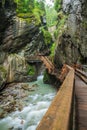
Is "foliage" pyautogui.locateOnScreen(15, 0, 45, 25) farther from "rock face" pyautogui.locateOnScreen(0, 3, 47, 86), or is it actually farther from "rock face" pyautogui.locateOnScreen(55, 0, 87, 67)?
"rock face" pyautogui.locateOnScreen(55, 0, 87, 67)

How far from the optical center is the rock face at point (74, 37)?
14.4 meters

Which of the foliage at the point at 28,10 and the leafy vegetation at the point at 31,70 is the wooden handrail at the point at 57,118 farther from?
the foliage at the point at 28,10

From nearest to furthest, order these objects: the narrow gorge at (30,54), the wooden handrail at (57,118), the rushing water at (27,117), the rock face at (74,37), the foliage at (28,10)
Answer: the wooden handrail at (57,118) < the rushing water at (27,117) < the narrow gorge at (30,54) < the rock face at (74,37) < the foliage at (28,10)

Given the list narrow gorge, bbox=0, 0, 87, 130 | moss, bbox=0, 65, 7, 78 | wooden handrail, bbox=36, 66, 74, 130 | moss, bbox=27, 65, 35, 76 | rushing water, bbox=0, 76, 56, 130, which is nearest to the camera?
wooden handrail, bbox=36, 66, 74, 130

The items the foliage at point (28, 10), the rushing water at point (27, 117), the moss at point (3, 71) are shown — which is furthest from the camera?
the foliage at point (28, 10)

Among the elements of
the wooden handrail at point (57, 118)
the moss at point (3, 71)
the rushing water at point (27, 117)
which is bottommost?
the rushing water at point (27, 117)

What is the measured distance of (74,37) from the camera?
15508mm

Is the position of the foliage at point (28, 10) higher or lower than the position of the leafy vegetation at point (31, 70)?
higher

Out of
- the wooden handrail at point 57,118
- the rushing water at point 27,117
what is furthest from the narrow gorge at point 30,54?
the wooden handrail at point 57,118

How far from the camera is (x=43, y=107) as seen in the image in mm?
11703

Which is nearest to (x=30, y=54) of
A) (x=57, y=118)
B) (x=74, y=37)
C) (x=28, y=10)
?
(x=28, y=10)

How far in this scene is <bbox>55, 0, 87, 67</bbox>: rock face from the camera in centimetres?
1437

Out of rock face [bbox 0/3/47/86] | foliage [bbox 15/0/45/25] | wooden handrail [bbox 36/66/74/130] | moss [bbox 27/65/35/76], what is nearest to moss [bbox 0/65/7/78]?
rock face [bbox 0/3/47/86]

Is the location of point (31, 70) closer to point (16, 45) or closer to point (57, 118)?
point (16, 45)
